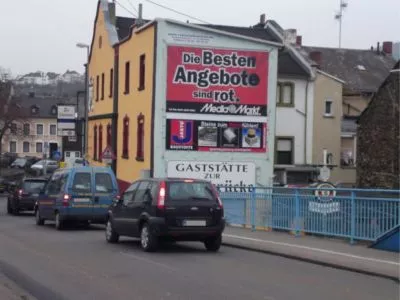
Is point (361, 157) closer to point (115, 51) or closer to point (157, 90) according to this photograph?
point (157, 90)

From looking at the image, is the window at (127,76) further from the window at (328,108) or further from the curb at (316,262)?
the curb at (316,262)

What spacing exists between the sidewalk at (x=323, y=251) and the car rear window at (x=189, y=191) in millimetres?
1651

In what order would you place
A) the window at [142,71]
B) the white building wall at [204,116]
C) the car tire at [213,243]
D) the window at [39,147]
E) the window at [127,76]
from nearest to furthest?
the car tire at [213,243] < the white building wall at [204,116] < the window at [142,71] < the window at [127,76] < the window at [39,147]

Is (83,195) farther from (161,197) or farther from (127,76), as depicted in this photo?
(127,76)

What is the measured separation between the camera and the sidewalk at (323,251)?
40.0ft

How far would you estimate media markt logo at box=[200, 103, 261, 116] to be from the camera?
113 ft

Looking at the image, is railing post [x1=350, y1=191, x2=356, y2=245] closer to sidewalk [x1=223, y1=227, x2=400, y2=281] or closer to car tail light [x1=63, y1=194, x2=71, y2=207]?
sidewalk [x1=223, y1=227, x2=400, y2=281]

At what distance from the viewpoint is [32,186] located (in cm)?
3131

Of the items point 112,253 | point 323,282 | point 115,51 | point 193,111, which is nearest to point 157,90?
point 193,111

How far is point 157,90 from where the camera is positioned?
3338cm

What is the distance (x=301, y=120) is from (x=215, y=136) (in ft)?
37.6

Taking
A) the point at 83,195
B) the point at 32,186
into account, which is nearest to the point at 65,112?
the point at 32,186

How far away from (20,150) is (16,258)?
105 metres

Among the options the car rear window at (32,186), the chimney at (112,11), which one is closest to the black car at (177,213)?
the car rear window at (32,186)
